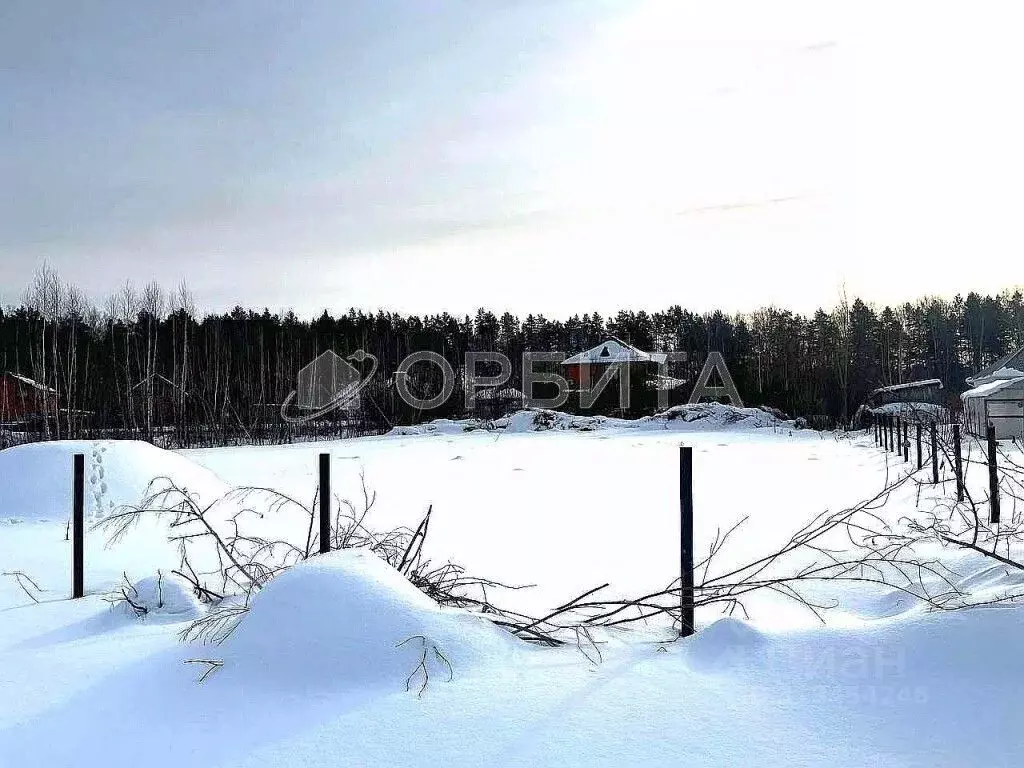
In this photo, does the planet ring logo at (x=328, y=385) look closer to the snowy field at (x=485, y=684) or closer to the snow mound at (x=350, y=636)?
the snowy field at (x=485, y=684)

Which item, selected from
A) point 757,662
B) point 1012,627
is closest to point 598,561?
point 757,662

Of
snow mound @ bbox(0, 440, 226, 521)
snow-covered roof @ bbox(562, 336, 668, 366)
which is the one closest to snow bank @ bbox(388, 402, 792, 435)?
snow-covered roof @ bbox(562, 336, 668, 366)

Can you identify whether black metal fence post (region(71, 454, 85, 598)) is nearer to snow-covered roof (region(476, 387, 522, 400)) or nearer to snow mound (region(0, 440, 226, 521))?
snow mound (region(0, 440, 226, 521))

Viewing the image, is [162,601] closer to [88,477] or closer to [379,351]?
[88,477]

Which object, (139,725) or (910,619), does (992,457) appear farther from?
(139,725)

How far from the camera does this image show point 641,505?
8617 millimetres

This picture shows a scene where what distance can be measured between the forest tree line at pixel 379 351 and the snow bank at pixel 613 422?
3552mm

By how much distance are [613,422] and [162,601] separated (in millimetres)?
23740

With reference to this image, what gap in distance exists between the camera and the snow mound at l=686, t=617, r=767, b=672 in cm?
293

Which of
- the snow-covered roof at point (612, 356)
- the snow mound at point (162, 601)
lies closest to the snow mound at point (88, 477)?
the snow mound at point (162, 601)

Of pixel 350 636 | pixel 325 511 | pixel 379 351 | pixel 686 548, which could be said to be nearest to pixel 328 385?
pixel 379 351

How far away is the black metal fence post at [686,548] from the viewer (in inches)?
135

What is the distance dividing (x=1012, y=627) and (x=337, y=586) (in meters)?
2.64

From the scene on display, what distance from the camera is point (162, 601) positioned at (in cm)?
405
